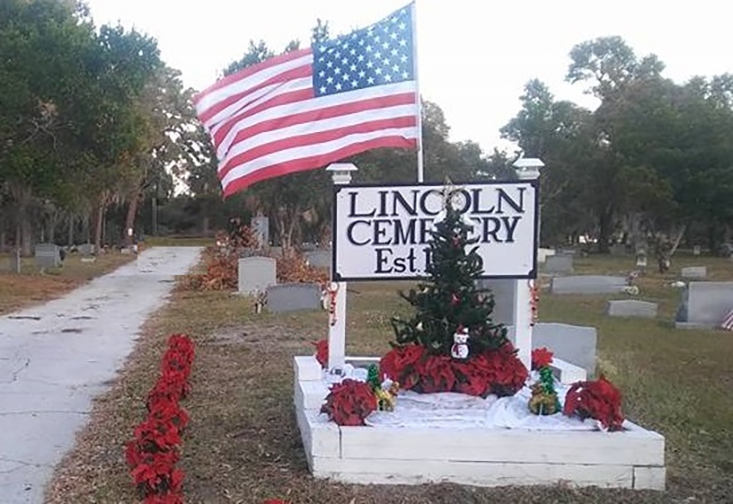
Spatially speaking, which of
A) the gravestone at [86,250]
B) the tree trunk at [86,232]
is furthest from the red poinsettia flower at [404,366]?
the tree trunk at [86,232]

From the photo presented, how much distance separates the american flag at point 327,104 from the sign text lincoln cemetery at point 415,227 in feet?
1.45

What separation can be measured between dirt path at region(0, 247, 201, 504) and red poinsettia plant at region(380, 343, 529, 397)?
7.68 ft

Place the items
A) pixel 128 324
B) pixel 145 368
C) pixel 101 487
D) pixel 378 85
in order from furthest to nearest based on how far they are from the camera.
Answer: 1. pixel 128 324
2. pixel 145 368
3. pixel 378 85
4. pixel 101 487

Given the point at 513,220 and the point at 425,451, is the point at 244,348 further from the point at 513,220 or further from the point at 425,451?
the point at 425,451

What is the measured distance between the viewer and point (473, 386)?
5707 mm

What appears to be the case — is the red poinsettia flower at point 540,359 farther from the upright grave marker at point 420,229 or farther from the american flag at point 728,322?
the american flag at point 728,322

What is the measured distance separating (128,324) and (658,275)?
808 inches

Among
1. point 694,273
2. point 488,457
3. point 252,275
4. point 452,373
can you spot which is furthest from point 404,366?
point 694,273

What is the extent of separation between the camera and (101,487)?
495 centimetres

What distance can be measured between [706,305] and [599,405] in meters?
10.0

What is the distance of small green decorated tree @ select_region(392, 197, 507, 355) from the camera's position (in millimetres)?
5945

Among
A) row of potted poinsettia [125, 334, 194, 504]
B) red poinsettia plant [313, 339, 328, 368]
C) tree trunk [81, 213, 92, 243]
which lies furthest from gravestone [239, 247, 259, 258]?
tree trunk [81, 213, 92, 243]

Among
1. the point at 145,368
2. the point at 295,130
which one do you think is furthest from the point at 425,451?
the point at 145,368

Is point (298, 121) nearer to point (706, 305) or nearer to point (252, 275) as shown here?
point (706, 305)
